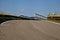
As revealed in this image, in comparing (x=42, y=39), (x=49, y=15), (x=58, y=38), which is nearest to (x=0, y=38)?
(x=42, y=39)

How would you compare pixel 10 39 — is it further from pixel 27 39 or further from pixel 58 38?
pixel 58 38

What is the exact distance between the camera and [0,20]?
51.9ft

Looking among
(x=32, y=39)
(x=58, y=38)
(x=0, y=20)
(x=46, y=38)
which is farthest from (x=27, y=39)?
(x=0, y=20)

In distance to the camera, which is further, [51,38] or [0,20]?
[0,20]

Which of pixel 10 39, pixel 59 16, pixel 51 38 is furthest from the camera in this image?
pixel 59 16

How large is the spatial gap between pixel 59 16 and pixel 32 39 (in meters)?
15.5

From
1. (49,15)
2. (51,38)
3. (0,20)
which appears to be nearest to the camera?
(51,38)

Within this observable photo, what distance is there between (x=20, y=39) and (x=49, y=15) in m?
17.8

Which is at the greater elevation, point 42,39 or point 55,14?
point 42,39

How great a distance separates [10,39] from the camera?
30.8 ft

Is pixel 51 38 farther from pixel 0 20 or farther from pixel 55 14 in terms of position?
pixel 55 14

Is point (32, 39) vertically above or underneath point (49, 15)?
above

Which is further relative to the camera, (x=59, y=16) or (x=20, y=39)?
(x=59, y=16)

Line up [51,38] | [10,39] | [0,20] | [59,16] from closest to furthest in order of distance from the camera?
[10,39] → [51,38] → [0,20] → [59,16]
